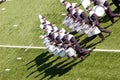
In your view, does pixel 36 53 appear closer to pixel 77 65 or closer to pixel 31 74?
pixel 31 74

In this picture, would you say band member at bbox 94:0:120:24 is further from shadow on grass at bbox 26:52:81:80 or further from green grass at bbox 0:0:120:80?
shadow on grass at bbox 26:52:81:80

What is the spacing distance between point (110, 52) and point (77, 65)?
228 centimetres

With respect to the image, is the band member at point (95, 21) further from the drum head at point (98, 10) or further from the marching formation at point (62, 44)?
the marching formation at point (62, 44)

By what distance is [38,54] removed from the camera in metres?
26.7

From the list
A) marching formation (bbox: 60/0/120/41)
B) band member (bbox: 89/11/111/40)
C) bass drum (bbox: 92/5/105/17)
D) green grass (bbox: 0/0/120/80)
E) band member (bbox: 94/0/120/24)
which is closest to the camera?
green grass (bbox: 0/0/120/80)

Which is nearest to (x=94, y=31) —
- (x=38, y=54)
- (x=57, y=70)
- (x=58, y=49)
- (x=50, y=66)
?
(x=58, y=49)

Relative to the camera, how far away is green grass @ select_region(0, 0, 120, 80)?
2105cm

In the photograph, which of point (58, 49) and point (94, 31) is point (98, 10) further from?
point (58, 49)

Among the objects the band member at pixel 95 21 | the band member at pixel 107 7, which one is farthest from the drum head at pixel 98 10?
the band member at pixel 95 21

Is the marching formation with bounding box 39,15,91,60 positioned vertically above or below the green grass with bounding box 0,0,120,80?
above

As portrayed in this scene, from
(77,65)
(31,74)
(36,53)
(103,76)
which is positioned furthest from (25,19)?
(103,76)

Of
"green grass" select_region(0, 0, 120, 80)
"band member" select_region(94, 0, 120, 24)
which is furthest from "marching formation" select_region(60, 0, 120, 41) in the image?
"green grass" select_region(0, 0, 120, 80)

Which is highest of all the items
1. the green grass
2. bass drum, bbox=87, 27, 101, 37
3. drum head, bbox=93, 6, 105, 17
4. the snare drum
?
drum head, bbox=93, 6, 105, 17

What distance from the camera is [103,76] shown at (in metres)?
19.8
